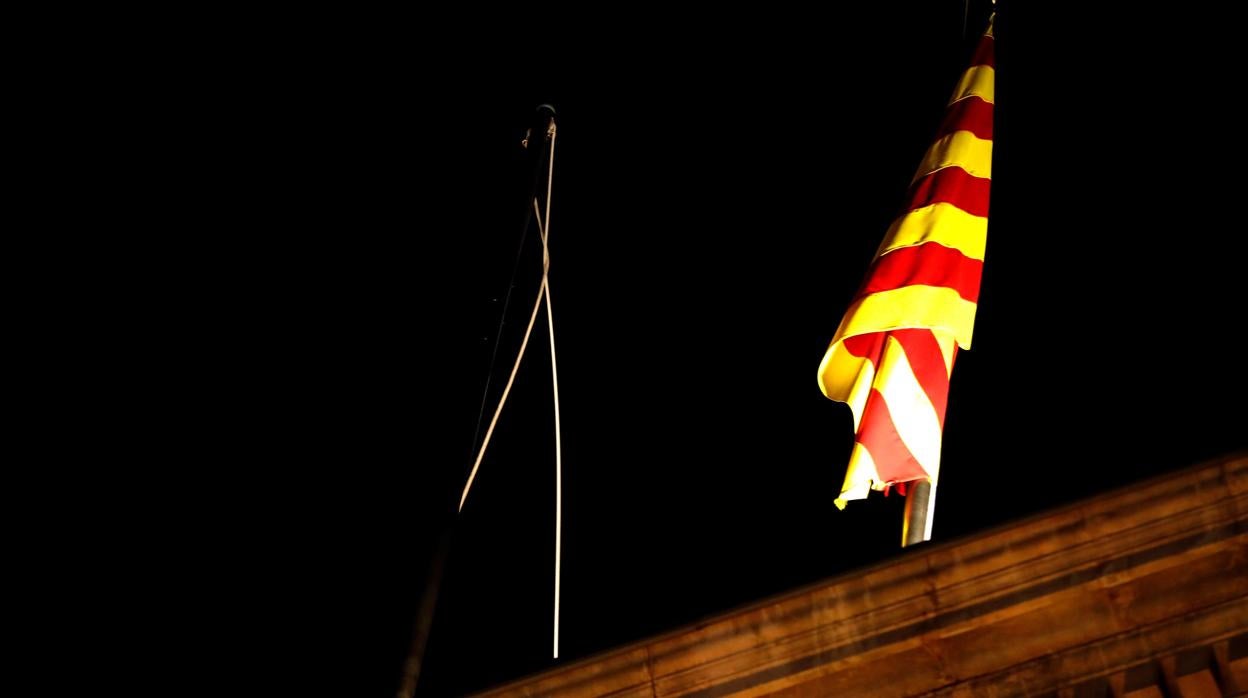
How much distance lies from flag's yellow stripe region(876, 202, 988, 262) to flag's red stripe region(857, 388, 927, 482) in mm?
1858

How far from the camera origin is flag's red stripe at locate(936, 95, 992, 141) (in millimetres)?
12656

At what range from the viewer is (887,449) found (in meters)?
9.65

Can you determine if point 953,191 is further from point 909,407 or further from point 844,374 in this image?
point 909,407

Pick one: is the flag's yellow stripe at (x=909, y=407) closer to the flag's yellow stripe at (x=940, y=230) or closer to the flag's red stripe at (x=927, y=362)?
the flag's red stripe at (x=927, y=362)

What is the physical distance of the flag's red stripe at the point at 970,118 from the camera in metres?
12.7

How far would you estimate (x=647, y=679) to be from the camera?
7539 mm

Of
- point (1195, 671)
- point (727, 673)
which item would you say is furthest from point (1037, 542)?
point (727, 673)

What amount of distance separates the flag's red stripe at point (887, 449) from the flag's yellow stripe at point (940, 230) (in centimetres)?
186

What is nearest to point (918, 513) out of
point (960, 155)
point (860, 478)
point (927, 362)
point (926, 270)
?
point (860, 478)

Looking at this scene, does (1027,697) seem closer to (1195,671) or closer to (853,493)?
(1195,671)

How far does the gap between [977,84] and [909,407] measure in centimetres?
443

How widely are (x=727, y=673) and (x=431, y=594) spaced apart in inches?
69.4

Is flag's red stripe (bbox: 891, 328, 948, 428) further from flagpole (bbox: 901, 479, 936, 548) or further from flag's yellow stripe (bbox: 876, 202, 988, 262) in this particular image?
flag's yellow stripe (bbox: 876, 202, 988, 262)

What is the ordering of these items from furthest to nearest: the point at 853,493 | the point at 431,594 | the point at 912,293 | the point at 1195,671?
the point at 912,293
the point at 853,493
the point at 431,594
the point at 1195,671
